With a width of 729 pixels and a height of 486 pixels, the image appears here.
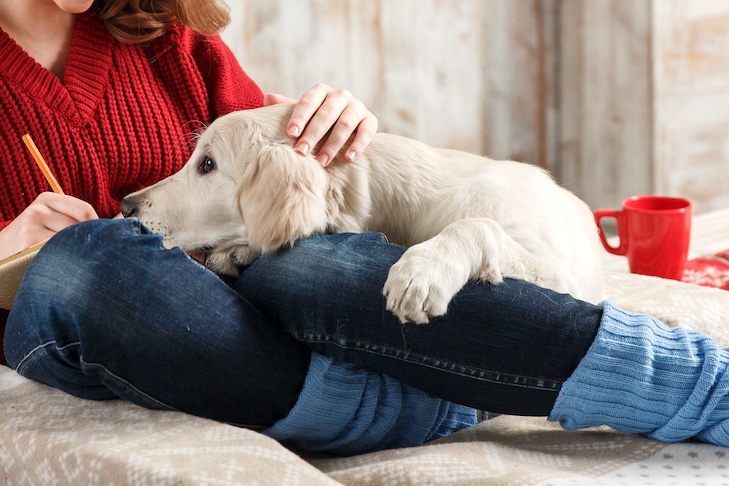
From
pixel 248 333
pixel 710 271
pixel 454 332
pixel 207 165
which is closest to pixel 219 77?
pixel 207 165

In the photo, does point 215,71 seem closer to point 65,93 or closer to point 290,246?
point 65,93

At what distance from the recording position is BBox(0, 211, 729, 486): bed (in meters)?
0.98

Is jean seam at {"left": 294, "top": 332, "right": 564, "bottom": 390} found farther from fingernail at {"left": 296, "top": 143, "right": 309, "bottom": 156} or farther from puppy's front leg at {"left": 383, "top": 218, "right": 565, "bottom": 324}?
fingernail at {"left": 296, "top": 143, "right": 309, "bottom": 156}

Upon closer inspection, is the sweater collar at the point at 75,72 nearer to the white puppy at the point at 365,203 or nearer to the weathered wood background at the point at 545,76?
the white puppy at the point at 365,203

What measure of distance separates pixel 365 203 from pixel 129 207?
38 centimetres

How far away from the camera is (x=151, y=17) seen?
5.53ft

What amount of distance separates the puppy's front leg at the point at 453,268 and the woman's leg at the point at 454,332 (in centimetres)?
3

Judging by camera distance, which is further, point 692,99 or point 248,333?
point 692,99

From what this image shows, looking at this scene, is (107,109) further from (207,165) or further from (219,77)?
(207,165)

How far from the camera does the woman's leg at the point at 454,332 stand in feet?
3.59

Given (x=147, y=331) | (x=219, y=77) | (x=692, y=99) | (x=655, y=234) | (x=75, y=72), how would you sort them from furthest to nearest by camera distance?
1. (x=692, y=99)
2. (x=655, y=234)
3. (x=219, y=77)
4. (x=75, y=72)
5. (x=147, y=331)

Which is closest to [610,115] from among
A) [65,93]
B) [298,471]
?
[65,93]

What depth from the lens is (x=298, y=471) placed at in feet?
3.19

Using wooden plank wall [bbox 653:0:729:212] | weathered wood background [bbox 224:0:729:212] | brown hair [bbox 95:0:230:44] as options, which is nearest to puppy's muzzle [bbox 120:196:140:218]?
brown hair [bbox 95:0:230:44]
